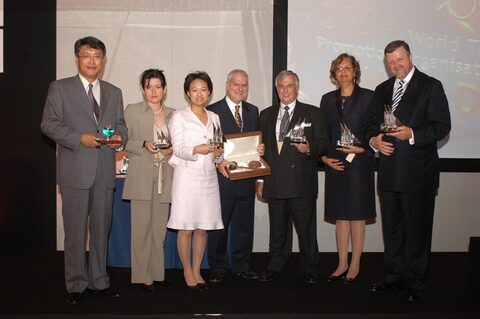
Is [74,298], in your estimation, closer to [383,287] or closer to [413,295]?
[383,287]

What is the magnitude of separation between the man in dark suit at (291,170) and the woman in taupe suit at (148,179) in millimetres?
934

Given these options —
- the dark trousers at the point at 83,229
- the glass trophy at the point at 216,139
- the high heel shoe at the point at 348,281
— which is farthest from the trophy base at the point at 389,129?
the dark trousers at the point at 83,229

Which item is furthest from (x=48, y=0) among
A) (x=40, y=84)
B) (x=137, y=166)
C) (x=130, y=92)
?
(x=137, y=166)

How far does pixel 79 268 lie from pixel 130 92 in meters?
2.72

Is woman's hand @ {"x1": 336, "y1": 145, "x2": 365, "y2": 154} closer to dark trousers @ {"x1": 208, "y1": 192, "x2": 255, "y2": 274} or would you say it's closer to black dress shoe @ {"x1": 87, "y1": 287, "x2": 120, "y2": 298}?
dark trousers @ {"x1": 208, "y1": 192, "x2": 255, "y2": 274}

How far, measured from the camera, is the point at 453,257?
20.6 feet

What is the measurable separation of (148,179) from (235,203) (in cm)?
92

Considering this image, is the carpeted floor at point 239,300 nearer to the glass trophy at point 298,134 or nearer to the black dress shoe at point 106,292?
the black dress shoe at point 106,292

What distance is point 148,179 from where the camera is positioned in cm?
456

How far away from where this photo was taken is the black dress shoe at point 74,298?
167 inches

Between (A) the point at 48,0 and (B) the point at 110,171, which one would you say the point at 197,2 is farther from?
(B) the point at 110,171

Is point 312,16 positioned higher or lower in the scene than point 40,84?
higher

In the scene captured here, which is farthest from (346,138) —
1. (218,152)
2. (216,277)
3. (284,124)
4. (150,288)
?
(150,288)

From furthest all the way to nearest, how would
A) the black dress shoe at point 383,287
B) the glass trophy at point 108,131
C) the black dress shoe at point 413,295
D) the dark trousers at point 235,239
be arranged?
the dark trousers at point 235,239 → the black dress shoe at point 383,287 → the black dress shoe at point 413,295 → the glass trophy at point 108,131
